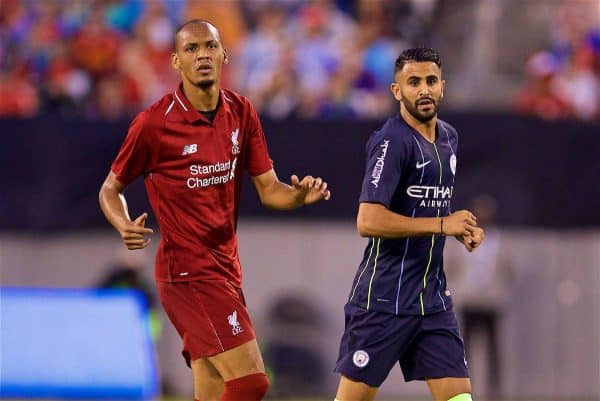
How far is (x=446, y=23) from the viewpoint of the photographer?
49.9ft

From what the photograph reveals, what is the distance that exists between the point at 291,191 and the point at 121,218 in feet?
3.36

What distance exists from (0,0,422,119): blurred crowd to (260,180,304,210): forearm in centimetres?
669

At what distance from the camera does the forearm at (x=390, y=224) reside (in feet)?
22.5

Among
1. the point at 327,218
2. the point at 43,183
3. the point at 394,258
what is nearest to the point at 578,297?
the point at 327,218

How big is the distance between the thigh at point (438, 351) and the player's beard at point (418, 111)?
3.53 feet

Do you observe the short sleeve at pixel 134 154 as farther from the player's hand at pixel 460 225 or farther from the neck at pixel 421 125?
the player's hand at pixel 460 225

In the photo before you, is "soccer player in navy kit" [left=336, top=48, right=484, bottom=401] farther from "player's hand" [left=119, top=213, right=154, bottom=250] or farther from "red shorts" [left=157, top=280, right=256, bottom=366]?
"player's hand" [left=119, top=213, right=154, bottom=250]

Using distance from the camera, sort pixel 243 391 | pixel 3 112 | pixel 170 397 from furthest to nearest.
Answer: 1. pixel 3 112
2. pixel 170 397
3. pixel 243 391

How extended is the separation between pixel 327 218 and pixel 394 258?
736 cm

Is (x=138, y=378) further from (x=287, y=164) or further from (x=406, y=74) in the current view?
(x=406, y=74)

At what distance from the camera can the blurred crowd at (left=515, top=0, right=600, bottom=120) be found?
1471cm

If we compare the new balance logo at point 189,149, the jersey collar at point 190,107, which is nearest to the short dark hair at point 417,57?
the jersey collar at point 190,107

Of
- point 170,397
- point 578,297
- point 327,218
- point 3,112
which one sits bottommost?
point 170,397

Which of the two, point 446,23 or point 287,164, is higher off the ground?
point 446,23
